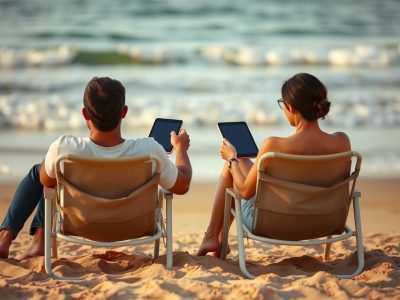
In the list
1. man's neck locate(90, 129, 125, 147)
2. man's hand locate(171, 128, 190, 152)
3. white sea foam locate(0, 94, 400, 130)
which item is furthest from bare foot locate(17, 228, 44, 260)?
white sea foam locate(0, 94, 400, 130)

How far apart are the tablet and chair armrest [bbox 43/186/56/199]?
1011 mm

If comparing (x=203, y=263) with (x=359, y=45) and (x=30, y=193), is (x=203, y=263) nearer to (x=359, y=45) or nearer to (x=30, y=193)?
(x=30, y=193)

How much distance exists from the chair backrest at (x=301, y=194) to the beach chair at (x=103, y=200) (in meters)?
0.51

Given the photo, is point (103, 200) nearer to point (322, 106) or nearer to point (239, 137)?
point (239, 137)

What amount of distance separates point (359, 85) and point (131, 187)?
36.6 feet

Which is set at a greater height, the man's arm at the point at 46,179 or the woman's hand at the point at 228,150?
the woman's hand at the point at 228,150

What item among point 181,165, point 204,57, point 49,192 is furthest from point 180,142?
point 204,57

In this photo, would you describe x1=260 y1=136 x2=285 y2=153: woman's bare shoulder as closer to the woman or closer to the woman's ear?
the woman

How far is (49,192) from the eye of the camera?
15.3 ft

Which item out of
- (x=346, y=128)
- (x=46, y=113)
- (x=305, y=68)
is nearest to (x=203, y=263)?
(x=346, y=128)

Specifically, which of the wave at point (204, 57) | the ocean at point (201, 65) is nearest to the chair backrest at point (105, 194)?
the ocean at point (201, 65)

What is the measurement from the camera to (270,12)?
23016 millimetres

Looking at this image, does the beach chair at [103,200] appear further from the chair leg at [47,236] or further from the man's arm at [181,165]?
the man's arm at [181,165]

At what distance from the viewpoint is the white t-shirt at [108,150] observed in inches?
181
